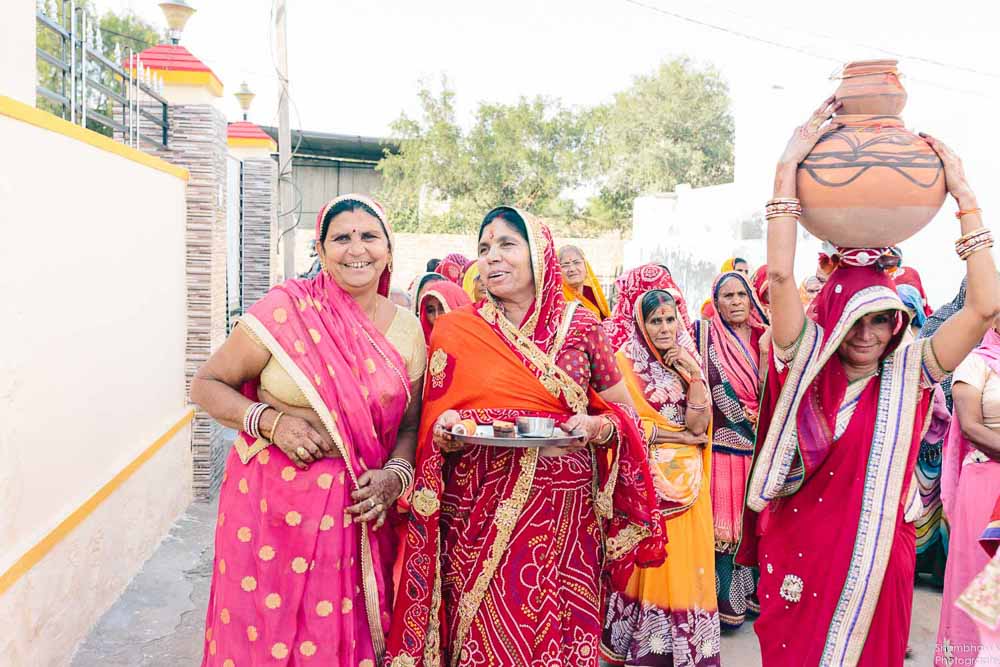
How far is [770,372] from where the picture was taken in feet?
A: 10.6

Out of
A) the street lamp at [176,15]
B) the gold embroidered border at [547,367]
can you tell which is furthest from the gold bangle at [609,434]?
the street lamp at [176,15]

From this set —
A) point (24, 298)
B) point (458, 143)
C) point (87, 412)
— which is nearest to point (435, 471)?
point (24, 298)

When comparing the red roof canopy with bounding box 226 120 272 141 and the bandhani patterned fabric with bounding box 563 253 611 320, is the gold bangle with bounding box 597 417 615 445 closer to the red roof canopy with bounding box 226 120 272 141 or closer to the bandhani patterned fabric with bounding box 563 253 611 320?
the bandhani patterned fabric with bounding box 563 253 611 320

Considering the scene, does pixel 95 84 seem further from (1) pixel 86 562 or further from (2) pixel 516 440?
(2) pixel 516 440

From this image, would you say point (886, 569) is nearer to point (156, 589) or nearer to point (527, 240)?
point (527, 240)

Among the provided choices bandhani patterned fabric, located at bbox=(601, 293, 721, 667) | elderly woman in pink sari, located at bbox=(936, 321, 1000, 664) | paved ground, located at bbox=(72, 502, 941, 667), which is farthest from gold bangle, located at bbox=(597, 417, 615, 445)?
paved ground, located at bbox=(72, 502, 941, 667)

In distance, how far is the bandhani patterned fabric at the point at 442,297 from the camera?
5105mm

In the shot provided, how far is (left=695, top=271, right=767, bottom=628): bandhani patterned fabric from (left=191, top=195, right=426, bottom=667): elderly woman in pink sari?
2.74 metres

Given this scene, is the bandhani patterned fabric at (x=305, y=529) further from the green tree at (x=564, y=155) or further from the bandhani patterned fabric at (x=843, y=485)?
the green tree at (x=564, y=155)

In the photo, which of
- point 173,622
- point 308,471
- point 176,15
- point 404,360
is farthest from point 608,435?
point 176,15

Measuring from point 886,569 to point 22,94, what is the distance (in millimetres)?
4265

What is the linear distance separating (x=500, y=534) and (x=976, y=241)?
6.12ft

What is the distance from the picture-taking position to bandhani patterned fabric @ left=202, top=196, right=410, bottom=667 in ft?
9.68

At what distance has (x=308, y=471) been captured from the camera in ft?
9.78
